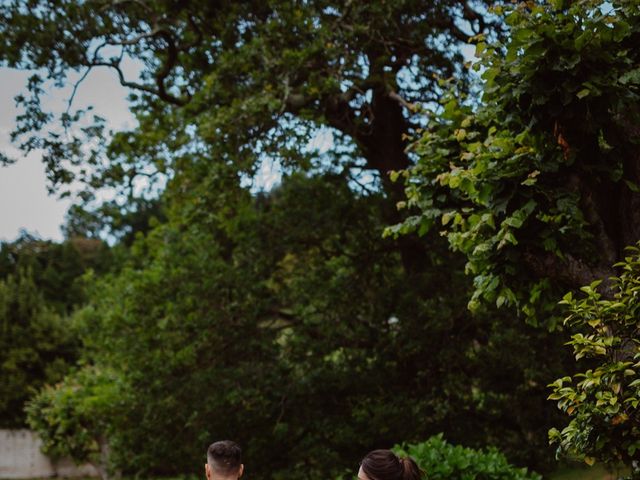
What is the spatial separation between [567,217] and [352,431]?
7174 millimetres

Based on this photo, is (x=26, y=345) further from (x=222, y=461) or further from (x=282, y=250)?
(x=222, y=461)

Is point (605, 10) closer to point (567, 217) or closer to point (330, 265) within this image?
point (567, 217)

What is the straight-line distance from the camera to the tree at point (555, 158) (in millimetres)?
5941

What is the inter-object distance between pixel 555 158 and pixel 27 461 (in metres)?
24.4

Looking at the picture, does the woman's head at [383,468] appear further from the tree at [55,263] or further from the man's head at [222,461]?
the tree at [55,263]

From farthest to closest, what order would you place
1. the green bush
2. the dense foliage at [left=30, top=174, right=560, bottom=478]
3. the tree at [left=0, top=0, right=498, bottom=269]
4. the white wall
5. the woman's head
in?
the white wall
the dense foliage at [left=30, top=174, right=560, bottom=478]
the tree at [left=0, top=0, right=498, bottom=269]
the green bush
the woman's head

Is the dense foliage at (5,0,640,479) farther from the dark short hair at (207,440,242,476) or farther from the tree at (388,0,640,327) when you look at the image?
the dark short hair at (207,440,242,476)

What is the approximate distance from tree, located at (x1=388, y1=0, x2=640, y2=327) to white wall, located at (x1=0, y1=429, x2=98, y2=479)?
22464 millimetres

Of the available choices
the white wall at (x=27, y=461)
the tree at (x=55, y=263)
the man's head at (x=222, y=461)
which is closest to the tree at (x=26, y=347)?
the white wall at (x=27, y=461)

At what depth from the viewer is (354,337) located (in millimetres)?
13172

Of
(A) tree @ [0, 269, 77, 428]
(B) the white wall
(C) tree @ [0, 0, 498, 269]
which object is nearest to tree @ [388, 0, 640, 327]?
(C) tree @ [0, 0, 498, 269]

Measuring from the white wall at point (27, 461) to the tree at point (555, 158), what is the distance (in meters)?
22.5

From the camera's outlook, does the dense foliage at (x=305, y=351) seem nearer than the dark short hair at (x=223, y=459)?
No

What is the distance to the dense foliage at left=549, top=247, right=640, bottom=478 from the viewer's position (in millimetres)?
5426
